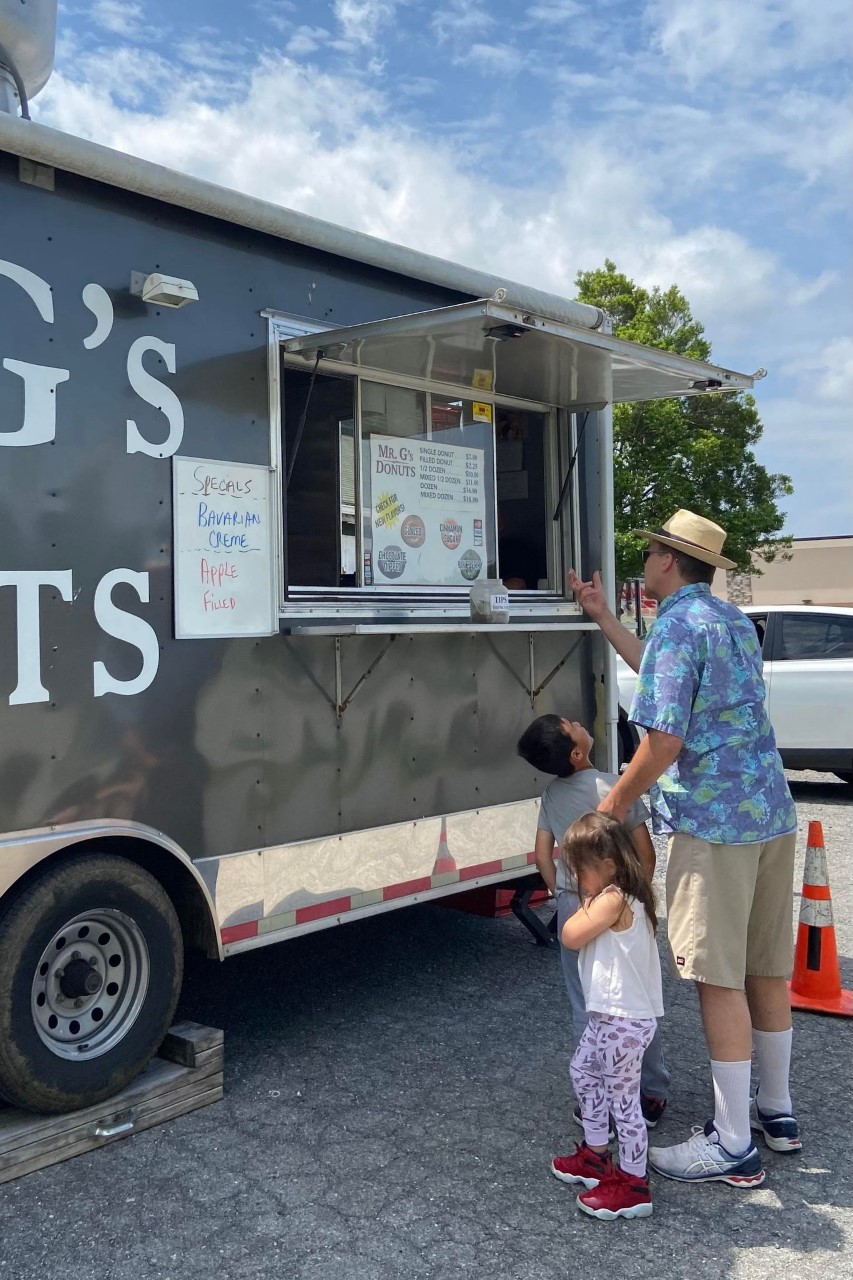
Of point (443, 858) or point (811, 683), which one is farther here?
point (811, 683)

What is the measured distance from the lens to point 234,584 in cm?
410

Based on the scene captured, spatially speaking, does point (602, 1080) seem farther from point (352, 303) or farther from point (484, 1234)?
point (352, 303)

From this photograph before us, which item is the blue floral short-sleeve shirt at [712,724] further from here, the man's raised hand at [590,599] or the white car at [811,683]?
the white car at [811,683]

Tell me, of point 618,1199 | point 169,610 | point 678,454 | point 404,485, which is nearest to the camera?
point 618,1199

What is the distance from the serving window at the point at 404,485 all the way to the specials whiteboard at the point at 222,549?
0.63 ft

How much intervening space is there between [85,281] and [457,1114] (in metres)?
2.97

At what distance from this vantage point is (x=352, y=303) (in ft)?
15.1

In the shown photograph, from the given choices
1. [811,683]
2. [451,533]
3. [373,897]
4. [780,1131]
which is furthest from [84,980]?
[811,683]

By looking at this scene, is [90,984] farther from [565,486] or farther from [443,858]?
[565,486]

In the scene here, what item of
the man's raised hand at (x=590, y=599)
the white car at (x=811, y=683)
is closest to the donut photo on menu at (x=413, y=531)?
the man's raised hand at (x=590, y=599)

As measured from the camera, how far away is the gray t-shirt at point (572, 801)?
12.4 feet

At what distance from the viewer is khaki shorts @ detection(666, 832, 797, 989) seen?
3.37 m

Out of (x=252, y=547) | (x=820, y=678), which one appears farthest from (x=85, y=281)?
(x=820, y=678)

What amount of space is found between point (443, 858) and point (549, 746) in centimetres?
124
